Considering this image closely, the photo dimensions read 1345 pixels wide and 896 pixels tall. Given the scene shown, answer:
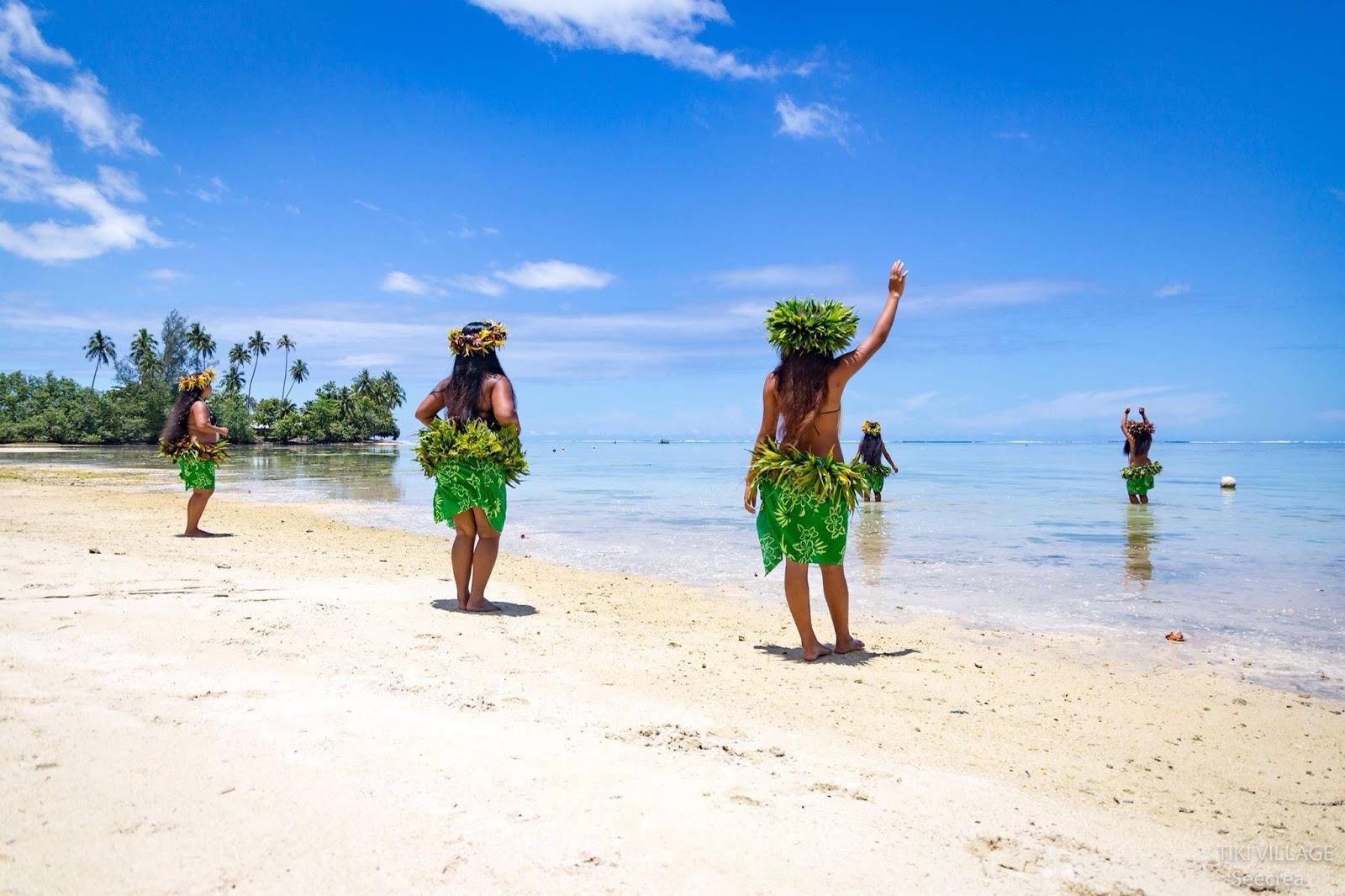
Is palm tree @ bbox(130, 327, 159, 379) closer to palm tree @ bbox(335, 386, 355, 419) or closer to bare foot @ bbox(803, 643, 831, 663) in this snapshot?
palm tree @ bbox(335, 386, 355, 419)

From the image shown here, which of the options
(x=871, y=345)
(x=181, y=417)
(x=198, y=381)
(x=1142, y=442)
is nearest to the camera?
(x=871, y=345)

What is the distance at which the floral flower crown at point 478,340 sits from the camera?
636cm

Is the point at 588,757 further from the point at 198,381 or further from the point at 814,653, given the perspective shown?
the point at 198,381

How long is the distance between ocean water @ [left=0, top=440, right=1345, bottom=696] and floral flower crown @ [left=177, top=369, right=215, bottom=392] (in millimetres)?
4062

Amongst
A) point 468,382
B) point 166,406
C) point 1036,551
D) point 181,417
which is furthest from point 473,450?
point 166,406

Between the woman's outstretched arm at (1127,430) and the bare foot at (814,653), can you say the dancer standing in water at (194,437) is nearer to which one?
the bare foot at (814,653)

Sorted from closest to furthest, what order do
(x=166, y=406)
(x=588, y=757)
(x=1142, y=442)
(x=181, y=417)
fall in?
(x=588, y=757)
(x=181, y=417)
(x=1142, y=442)
(x=166, y=406)

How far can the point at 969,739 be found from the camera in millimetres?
3889

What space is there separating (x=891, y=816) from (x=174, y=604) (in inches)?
178

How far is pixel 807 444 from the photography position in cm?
536

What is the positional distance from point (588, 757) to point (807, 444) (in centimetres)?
281

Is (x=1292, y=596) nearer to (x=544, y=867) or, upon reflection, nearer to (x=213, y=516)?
(x=544, y=867)

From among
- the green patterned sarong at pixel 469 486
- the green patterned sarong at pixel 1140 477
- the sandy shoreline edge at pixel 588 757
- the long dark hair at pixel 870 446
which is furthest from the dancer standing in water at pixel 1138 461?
the green patterned sarong at pixel 469 486

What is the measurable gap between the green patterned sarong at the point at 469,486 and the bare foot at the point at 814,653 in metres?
2.39
